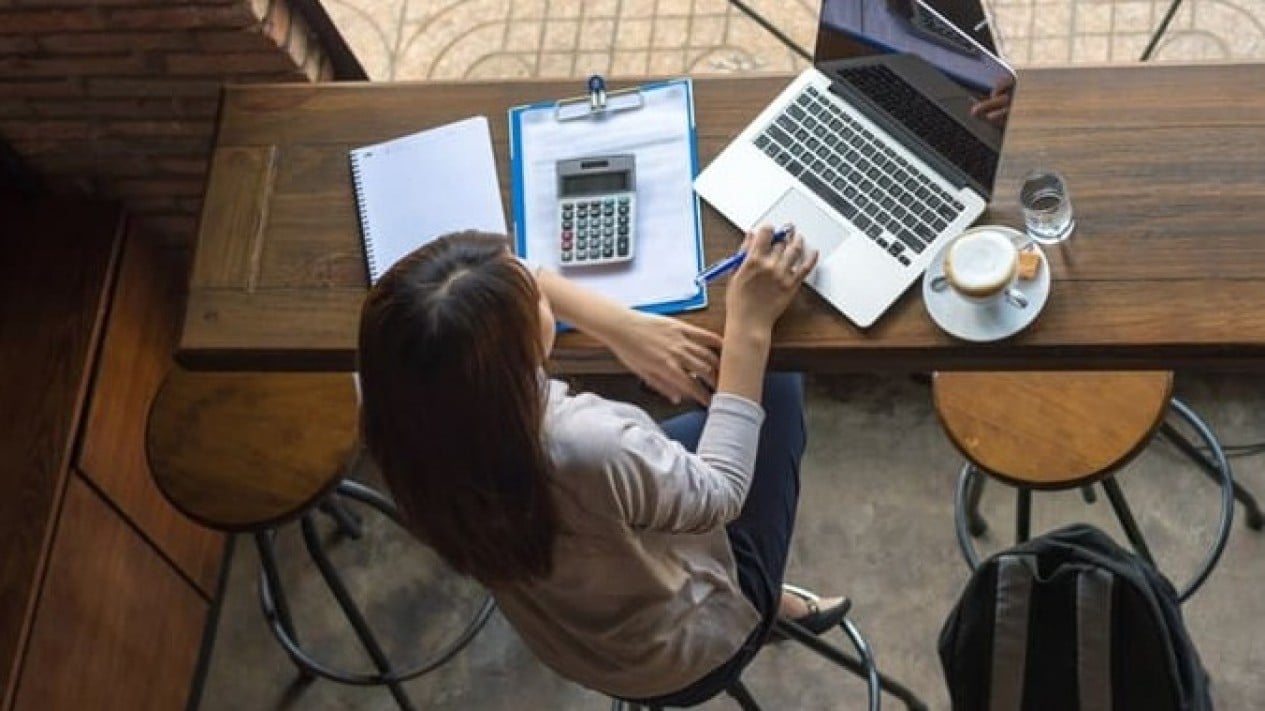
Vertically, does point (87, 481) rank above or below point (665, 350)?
below

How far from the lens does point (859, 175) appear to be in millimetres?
2066

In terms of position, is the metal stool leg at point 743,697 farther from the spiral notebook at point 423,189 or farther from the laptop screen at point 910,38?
the laptop screen at point 910,38

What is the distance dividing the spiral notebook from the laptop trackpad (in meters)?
0.35

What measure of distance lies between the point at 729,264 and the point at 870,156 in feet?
0.76

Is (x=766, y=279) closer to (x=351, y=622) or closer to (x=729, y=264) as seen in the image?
(x=729, y=264)

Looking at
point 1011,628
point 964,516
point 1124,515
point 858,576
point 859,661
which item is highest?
point 1011,628

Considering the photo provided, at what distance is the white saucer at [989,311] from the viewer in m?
1.93

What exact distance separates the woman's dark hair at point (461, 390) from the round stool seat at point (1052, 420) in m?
0.73

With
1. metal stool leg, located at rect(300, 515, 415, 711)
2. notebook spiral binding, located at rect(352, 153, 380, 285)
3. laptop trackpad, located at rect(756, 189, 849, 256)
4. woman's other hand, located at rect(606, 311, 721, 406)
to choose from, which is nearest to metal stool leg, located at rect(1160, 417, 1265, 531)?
laptop trackpad, located at rect(756, 189, 849, 256)

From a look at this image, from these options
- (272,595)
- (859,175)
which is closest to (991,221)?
(859,175)

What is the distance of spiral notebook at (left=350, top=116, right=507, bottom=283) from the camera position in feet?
7.02

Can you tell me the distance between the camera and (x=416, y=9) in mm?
3232

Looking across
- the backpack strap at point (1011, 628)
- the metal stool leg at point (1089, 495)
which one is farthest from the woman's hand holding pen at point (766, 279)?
the metal stool leg at point (1089, 495)

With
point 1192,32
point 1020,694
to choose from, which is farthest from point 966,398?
point 1192,32
